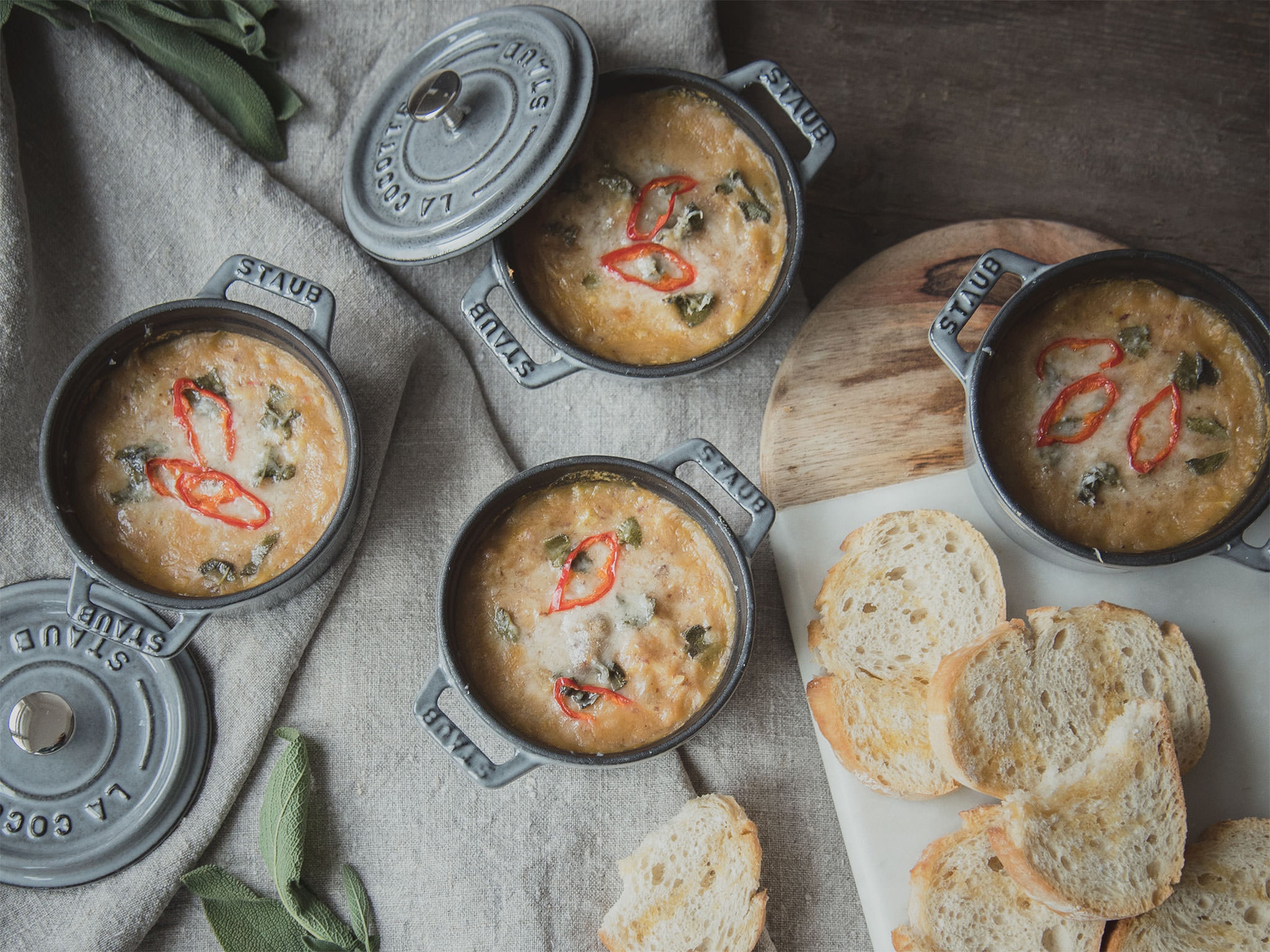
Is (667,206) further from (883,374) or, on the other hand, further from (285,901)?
(285,901)

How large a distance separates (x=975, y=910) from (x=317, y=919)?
1.73 meters

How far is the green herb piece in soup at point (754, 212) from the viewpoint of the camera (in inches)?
101

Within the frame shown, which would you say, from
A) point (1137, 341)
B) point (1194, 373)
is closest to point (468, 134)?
point (1137, 341)

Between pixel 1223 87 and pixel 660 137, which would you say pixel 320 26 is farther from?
pixel 1223 87

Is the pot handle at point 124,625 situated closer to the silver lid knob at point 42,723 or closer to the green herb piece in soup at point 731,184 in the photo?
the silver lid knob at point 42,723

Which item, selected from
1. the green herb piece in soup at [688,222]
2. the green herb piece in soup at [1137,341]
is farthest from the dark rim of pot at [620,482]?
the green herb piece in soup at [1137,341]

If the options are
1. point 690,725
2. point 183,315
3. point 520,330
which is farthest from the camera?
point 520,330

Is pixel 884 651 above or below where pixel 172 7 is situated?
below

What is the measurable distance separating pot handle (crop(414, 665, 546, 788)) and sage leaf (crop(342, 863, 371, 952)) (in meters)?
0.61

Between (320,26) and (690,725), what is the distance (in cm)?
235

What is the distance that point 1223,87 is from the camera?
9.37 feet

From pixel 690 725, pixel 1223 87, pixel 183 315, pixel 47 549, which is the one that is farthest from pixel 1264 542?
pixel 47 549

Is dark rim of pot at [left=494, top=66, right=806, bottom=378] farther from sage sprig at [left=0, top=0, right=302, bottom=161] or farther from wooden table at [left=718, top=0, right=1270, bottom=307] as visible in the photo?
sage sprig at [left=0, top=0, right=302, bottom=161]

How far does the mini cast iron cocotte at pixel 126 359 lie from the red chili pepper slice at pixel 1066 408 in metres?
1.74
